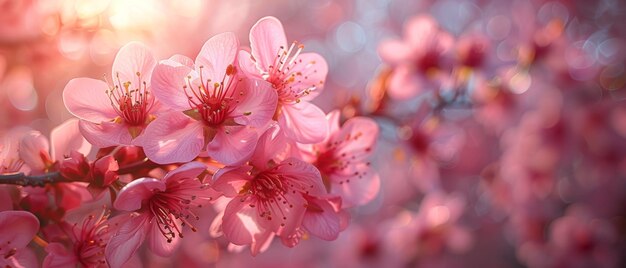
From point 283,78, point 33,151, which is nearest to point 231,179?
point 283,78

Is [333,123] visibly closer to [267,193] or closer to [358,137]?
[358,137]

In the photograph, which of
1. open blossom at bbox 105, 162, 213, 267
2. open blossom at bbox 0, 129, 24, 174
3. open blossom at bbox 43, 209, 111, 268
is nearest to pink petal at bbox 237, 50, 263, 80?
open blossom at bbox 105, 162, 213, 267

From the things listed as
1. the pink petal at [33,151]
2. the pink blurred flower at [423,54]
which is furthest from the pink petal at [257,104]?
the pink blurred flower at [423,54]

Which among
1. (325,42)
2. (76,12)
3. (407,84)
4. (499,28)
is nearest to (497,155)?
(499,28)

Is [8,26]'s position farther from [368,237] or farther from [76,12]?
[368,237]

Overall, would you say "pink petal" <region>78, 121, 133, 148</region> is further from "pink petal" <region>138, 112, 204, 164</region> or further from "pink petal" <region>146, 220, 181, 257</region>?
"pink petal" <region>146, 220, 181, 257</region>

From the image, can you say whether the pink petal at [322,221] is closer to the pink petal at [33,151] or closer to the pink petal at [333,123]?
the pink petal at [333,123]
